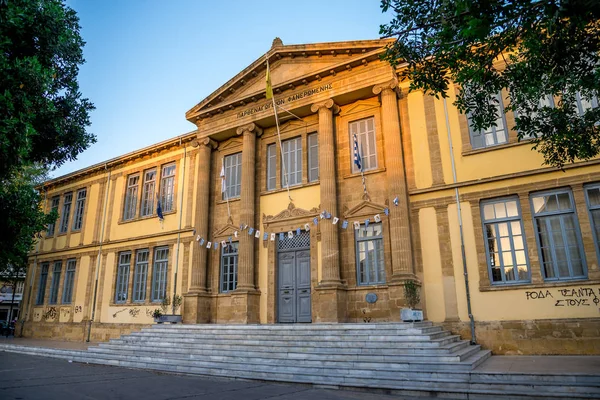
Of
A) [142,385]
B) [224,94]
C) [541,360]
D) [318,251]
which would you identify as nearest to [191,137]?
[224,94]

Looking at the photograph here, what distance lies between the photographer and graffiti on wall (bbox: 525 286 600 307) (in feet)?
33.9

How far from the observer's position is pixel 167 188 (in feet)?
Result: 65.2

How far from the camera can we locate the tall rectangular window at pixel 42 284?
23391 mm

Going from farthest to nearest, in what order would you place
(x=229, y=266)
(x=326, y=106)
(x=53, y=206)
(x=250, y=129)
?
(x=53, y=206)
(x=250, y=129)
(x=229, y=266)
(x=326, y=106)

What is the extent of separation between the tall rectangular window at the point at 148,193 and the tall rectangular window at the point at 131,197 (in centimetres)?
56

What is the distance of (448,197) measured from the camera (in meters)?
12.8

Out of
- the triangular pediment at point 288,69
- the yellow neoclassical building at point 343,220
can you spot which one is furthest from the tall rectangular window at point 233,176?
the triangular pediment at point 288,69

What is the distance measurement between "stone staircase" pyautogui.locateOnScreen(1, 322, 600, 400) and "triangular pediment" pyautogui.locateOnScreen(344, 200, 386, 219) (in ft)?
13.1

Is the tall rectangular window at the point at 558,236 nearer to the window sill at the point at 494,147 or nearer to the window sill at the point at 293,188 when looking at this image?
the window sill at the point at 494,147

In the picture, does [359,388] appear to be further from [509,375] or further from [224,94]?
Result: [224,94]

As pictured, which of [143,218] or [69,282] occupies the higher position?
[143,218]

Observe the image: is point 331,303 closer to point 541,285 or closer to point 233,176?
point 541,285

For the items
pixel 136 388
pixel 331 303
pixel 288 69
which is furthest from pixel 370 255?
pixel 136 388

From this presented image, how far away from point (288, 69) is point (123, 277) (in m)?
12.2
